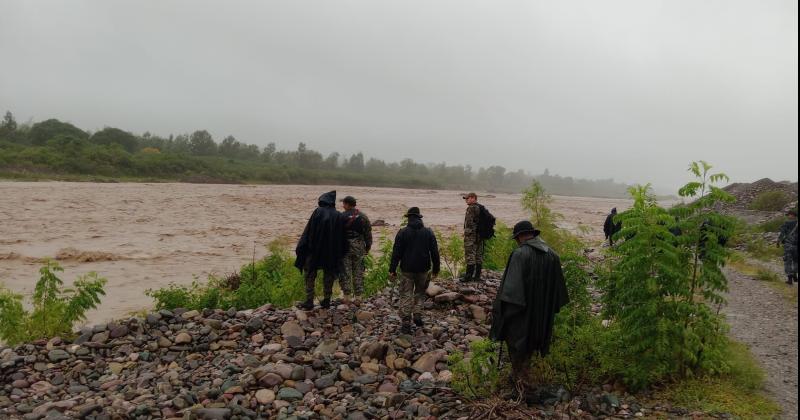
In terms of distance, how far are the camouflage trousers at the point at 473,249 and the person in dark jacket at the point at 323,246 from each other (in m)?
3.07

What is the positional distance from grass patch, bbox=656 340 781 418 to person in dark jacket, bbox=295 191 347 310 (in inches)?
193

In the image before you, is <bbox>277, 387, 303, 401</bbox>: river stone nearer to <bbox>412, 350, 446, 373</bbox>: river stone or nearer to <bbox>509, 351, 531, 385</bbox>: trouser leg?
<bbox>412, 350, 446, 373</bbox>: river stone

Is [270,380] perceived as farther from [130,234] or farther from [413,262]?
[130,234]

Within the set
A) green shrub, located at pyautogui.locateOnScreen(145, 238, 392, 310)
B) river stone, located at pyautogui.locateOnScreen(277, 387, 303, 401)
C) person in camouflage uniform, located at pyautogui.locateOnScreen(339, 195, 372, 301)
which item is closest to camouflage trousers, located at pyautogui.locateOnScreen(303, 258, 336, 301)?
person in camouflage uniform, located at pyautogui.locateOnScreen(339, 195, 372, 301)

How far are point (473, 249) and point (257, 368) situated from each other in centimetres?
531

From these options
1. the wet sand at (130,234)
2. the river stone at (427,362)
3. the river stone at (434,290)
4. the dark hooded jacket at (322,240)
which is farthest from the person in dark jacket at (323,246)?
the wet sand at (130,234)

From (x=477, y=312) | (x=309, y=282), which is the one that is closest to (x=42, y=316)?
(x=309, y=282)

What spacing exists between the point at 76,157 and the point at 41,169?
4.74 m

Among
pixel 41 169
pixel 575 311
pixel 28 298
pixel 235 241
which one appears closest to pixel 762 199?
pixel 575 311

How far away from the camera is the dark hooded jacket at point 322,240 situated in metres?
7.61

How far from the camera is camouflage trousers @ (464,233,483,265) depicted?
385 inches

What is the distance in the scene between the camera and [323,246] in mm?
7645

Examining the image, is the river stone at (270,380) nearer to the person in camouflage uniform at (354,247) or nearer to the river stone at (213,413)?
the river stone at (213,413)

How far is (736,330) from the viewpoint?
25.3ft
